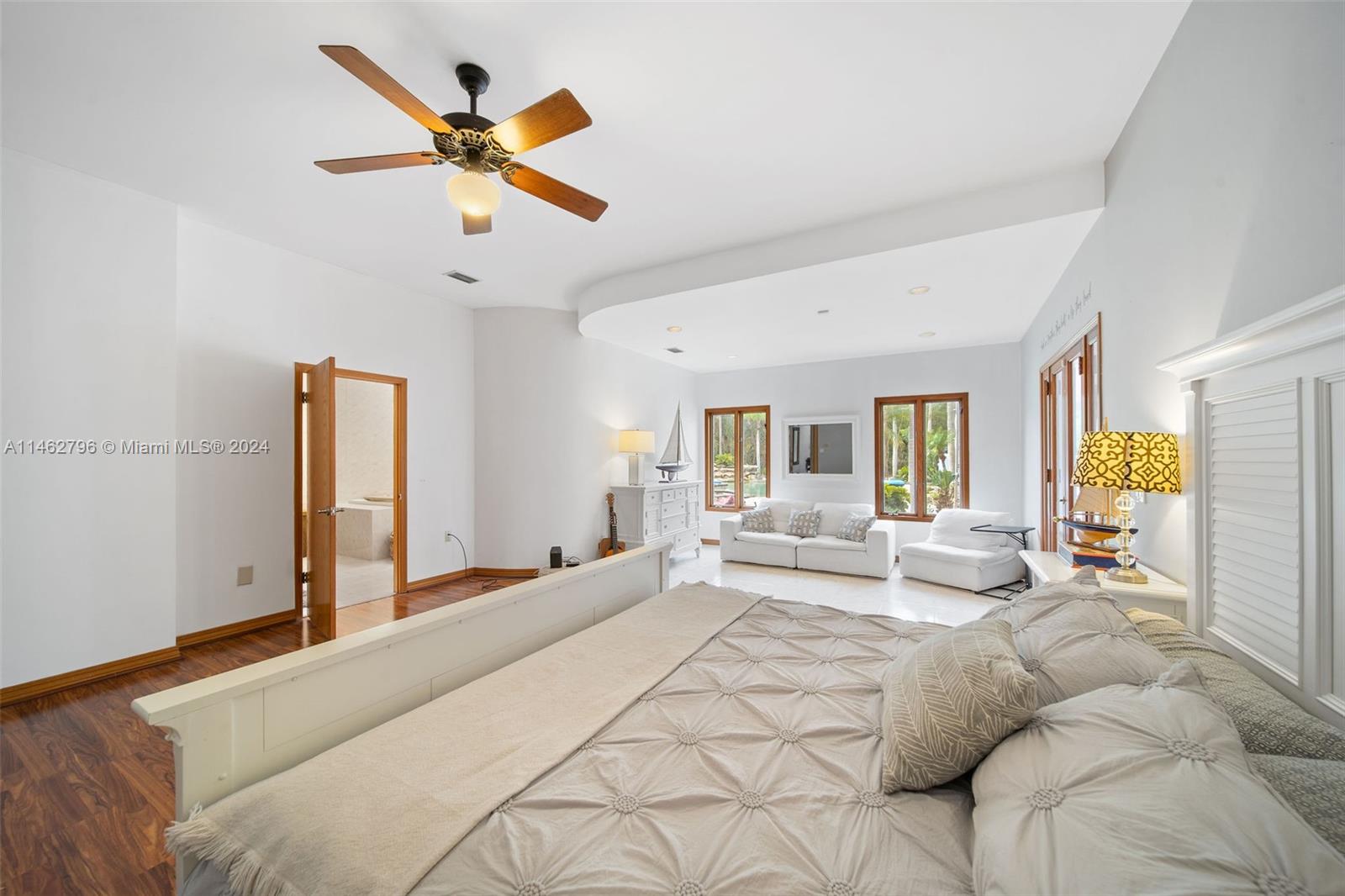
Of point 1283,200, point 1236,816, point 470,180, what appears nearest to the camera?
point 1236,816

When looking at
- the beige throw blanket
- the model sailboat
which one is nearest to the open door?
the beige throw blanket

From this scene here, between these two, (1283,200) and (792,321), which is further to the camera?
(792,321)

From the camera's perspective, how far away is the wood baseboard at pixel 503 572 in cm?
505

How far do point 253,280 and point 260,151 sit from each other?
Result: 4.75 ft

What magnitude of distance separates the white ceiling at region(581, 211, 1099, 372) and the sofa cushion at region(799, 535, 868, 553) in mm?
2215

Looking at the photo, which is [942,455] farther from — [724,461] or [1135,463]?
[1135,463]

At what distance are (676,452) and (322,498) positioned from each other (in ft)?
13.9

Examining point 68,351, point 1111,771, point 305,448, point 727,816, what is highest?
point 68,351

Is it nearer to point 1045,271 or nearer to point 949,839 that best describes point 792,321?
point 1045,271

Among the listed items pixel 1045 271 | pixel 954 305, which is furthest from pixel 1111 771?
pixel 954 305

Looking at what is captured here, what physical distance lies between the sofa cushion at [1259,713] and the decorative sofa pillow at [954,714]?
37 centimetres

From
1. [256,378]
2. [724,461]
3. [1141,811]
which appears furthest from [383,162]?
[724,461]

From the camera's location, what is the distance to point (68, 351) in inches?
107

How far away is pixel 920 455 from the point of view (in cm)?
612
